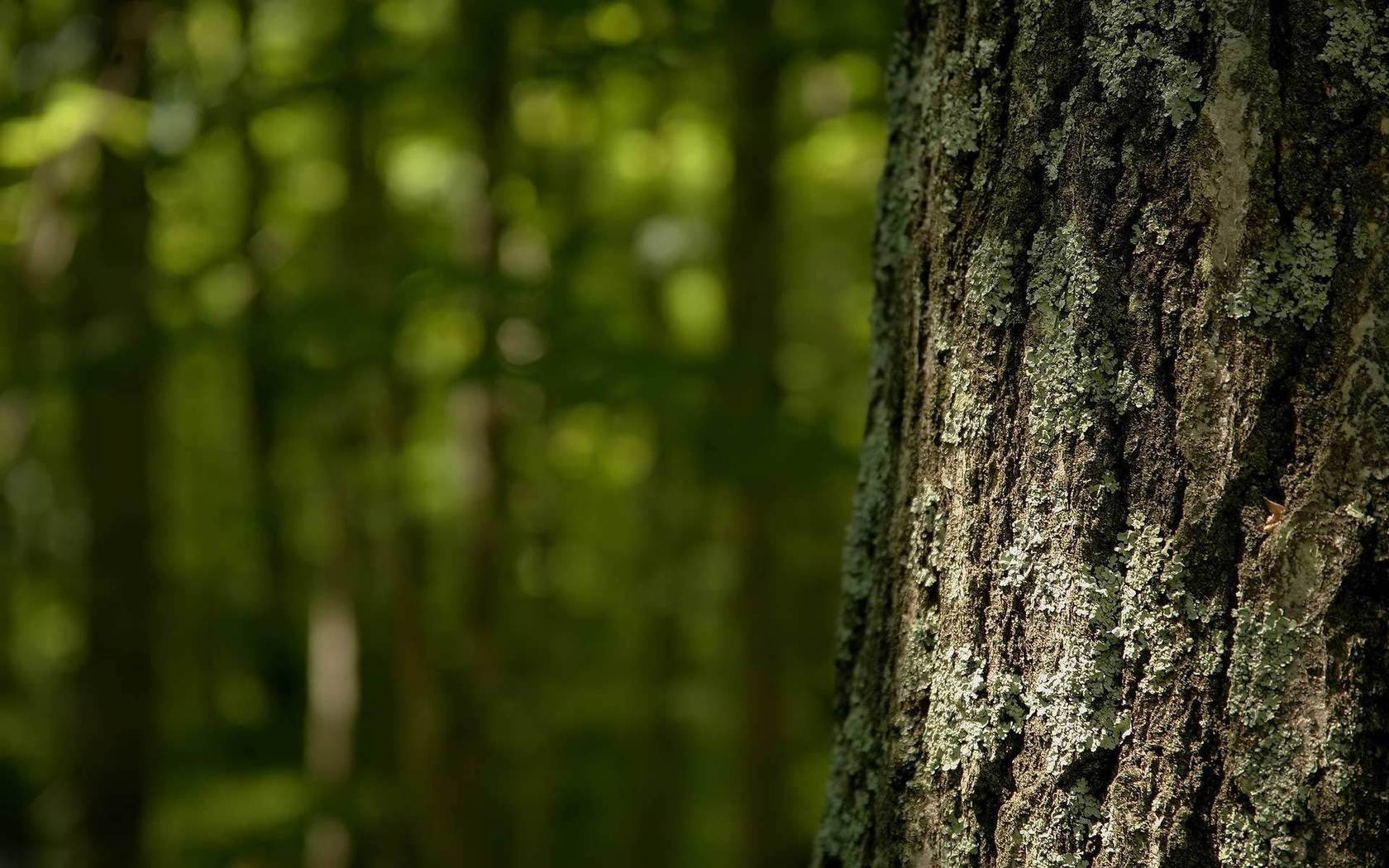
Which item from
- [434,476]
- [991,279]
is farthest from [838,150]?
[991,279]

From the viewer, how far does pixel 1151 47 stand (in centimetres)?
96

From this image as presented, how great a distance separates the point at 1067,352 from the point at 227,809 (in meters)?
9.55

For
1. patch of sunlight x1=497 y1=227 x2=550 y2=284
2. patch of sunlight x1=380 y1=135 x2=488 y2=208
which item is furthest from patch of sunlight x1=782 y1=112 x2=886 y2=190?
patch of sunlight x1=380 y1=135 x2=488 y2=208

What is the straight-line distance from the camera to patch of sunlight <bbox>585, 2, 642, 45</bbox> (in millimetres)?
3885

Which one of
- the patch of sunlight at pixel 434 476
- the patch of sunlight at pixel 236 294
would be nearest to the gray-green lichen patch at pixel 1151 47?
the patch of sunlight at pixel 236 294

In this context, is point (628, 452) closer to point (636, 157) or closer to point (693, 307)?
point (693, 307)

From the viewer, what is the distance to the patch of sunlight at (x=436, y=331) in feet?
13.5

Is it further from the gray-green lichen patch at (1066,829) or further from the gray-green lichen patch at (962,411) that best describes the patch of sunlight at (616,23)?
the gray-green lichen patch at (1066,829)

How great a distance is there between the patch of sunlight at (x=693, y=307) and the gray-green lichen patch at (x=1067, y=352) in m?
7.68

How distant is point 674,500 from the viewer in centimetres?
884

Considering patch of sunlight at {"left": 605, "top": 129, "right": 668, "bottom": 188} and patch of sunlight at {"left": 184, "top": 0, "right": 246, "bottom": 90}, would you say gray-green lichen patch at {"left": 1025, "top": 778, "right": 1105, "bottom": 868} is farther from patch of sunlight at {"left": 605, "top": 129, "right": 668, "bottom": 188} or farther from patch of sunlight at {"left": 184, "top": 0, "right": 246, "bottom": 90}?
patch of sunlight at {"left": 605, "top": 129, "right": 668, "bottom": 188}

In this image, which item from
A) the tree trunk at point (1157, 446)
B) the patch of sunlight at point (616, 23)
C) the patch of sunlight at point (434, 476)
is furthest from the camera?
the patch of sunlight at point (434, 476)

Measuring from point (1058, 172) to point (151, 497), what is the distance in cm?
566

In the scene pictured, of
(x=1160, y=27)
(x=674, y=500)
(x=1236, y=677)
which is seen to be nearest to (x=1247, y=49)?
(x=1160, y=27)
